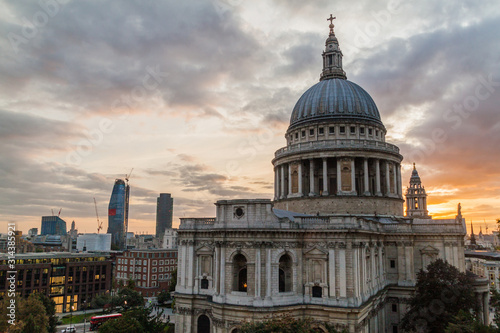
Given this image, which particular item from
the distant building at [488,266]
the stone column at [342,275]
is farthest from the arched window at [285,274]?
the distant building at [488,266]

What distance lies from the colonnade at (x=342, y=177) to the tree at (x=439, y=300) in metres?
17.6

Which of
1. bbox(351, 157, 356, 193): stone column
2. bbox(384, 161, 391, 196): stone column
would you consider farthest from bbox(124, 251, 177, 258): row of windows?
bbox(384, 161, 391, 196): stone column

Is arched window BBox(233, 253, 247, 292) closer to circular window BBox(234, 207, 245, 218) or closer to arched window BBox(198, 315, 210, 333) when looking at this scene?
circular window BBox(234, 207, 245, 218)

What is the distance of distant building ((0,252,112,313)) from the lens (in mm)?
82812

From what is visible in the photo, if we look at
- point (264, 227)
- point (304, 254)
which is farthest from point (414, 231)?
point (264, 227)

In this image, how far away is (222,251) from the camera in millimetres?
43906

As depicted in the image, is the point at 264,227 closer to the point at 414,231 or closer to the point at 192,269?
the point at 192,269

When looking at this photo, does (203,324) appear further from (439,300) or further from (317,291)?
(439,300)

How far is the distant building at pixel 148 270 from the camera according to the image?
104188 millimetres

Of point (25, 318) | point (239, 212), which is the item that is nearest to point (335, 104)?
point (239, 212)

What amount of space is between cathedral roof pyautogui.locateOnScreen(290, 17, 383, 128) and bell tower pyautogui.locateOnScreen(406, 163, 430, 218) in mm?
48325

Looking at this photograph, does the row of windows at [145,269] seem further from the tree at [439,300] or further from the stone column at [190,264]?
the tree at [439,300]

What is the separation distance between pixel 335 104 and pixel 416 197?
188ft

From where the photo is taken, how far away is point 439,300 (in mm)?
42812
